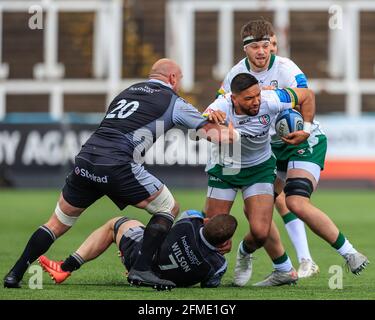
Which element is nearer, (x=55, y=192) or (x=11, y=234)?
(x=11, y=234)

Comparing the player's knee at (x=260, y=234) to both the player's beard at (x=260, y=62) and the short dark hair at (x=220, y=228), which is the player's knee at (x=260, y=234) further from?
the player's beard at (x=260, y=62)

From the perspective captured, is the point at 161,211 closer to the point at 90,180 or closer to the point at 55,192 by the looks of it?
the point at 90,180

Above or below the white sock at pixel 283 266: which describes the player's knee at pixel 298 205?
above

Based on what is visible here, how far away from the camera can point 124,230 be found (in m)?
9.43

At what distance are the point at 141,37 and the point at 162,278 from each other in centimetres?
2101

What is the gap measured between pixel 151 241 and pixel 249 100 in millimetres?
1444

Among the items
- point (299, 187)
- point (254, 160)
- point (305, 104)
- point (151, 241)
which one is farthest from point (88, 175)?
point (305, 104)

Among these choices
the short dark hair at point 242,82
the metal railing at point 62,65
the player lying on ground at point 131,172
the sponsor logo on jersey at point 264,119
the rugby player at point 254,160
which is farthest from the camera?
the metal railing at point 62,65

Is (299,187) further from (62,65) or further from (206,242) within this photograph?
(62,65)

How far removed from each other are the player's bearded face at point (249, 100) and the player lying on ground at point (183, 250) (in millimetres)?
966

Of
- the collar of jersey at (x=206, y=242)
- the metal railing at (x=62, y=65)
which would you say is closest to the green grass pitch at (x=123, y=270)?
the collar of jersey at (x=206, y=242)

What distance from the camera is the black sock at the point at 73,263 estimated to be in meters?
9.53
